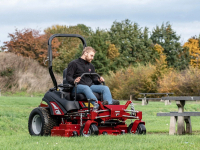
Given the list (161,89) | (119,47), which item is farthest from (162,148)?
(119,47)

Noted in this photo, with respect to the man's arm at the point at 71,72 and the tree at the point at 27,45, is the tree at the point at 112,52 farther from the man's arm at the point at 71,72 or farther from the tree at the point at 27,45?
the man's arm at the point at 71,72

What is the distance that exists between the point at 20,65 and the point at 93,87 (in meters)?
41.0

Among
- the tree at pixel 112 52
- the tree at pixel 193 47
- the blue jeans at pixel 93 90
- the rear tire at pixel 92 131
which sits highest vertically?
the tree at pixel 193 47

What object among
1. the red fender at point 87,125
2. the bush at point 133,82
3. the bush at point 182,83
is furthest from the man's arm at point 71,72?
the bush at point 133,82

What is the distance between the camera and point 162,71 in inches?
1676

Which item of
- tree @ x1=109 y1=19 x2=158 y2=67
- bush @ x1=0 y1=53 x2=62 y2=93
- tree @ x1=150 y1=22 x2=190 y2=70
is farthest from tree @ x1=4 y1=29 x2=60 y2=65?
tree @ x1=150 y1=22 x2=190 y2=70

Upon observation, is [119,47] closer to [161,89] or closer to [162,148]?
[161,89]

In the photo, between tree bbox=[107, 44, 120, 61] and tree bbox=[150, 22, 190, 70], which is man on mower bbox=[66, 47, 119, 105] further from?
tree bbox=[150, 22, 190, 70]

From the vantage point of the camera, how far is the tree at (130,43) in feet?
197

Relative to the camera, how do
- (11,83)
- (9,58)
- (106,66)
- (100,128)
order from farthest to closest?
1. (106,66)
2. (9,58)
3. (11,83)
4. (100,128)

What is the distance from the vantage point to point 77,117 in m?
8.68

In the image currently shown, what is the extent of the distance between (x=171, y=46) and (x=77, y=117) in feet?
185

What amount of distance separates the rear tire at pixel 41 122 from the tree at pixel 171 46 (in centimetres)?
5365

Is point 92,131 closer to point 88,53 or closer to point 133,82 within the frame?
point 88,53
